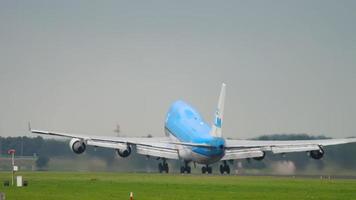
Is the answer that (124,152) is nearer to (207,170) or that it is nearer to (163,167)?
(163,167)

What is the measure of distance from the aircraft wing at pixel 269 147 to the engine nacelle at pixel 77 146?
16.5m

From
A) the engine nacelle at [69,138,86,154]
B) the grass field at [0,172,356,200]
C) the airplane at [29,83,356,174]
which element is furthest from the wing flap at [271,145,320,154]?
the grass field at [0,172,356,200]

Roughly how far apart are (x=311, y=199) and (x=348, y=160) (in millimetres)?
51278

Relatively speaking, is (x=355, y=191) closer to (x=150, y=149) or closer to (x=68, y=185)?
(x=68, y=185)

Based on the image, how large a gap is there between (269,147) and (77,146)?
22314 mm

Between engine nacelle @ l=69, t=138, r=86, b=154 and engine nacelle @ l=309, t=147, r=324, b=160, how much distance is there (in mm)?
26395

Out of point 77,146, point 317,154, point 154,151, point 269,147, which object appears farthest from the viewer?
point 154,151

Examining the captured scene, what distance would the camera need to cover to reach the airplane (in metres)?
107

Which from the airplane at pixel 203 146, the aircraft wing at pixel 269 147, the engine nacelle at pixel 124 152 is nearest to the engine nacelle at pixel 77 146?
the airplane at pixel 203 146

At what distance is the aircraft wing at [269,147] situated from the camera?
359ft

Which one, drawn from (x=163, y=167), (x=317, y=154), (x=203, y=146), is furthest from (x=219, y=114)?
(x=163, y=167)

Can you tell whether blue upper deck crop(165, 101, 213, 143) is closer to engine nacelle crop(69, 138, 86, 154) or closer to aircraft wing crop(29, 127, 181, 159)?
aircraft wing crop(29, 127, 181, 159)

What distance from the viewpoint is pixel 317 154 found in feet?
360

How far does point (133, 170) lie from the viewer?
394ft
